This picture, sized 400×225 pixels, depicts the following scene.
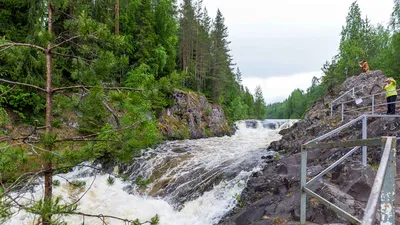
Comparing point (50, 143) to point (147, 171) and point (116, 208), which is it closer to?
point (116, 208)

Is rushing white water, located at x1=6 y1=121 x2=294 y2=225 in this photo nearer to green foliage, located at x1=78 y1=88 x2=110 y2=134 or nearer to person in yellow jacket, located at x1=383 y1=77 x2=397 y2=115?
green foliage, located at x1=78 y1=88 x2=110 y2=134

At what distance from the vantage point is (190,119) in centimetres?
2178

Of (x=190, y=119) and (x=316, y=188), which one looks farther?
(x=190, y=119)

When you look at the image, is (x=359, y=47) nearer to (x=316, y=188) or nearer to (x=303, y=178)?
(x=316, y=188)

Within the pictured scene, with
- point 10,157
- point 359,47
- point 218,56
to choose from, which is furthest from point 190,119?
point 359,47

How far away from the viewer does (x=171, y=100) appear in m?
20.6

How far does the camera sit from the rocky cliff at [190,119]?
18938 millimetres

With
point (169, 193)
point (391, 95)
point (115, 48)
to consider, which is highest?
point (115, 48)

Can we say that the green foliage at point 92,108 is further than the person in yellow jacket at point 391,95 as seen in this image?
No

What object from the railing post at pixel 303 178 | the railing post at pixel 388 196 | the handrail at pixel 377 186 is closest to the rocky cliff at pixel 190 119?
the railing post at pixel 303 178

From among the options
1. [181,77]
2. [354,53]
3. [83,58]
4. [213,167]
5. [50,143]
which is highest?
[354,53]

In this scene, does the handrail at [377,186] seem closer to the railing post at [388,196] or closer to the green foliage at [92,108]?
the railing post at [388,196]

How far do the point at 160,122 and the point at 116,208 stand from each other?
37.5 ft

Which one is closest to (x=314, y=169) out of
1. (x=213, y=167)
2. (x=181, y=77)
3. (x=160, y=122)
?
(x=213, y=167)
